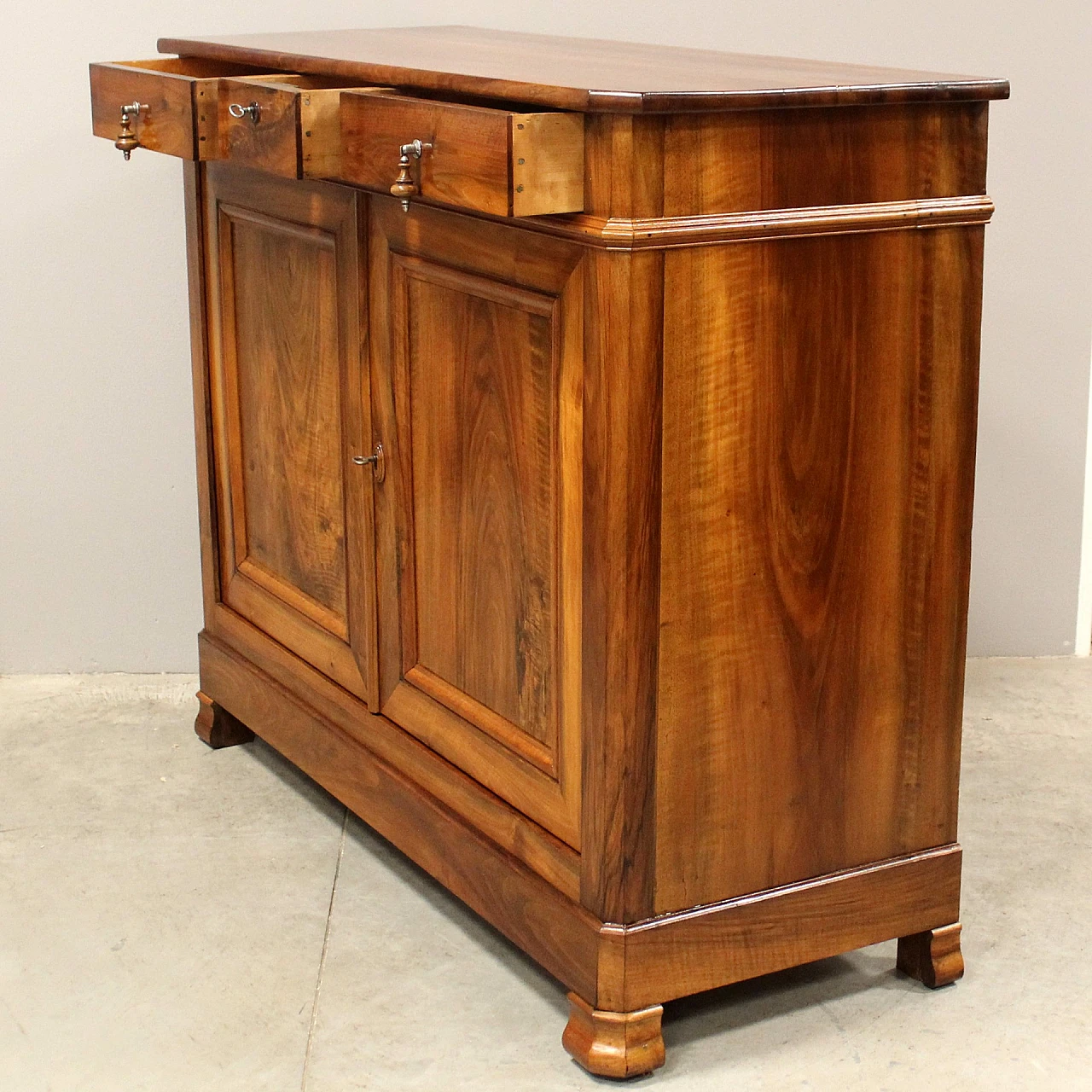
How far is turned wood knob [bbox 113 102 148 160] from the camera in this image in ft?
8.07

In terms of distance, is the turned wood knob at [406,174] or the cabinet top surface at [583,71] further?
the turned wood knob at [406,174]

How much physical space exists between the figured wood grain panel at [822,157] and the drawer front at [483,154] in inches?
4.4

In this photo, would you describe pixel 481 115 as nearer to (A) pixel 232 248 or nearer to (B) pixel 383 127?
(B) pixel 383 127

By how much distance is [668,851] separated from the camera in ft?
6.87

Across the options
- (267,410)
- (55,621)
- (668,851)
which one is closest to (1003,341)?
(267,410)

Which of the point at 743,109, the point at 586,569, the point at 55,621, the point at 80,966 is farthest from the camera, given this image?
the point at 55,621

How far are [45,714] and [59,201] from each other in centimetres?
97

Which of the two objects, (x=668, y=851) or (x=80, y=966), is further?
(x=80, y=966)

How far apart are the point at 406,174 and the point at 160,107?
601 mm

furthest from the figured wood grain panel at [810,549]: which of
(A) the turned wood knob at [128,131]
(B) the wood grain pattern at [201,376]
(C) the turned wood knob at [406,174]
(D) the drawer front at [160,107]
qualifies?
(B) the wood grain pattern at [201,376]

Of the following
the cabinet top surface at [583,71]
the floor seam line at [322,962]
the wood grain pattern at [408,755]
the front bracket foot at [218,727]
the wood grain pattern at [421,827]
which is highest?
the cabinet top surface at [583,71]

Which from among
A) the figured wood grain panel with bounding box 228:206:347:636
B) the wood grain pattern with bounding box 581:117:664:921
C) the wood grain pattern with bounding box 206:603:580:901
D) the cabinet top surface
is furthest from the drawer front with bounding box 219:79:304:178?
the wood grain pattern with bounding box 206:603:580:901

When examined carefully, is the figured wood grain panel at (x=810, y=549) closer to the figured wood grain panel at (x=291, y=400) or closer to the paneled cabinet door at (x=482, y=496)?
the paneled cabinet door at (x=482, y=496)

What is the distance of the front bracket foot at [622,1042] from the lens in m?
2.11
